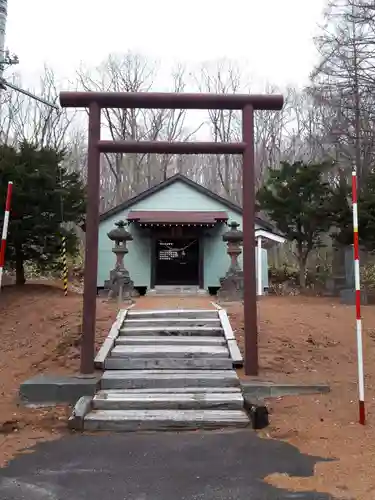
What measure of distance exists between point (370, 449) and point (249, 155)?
4528 millimetres

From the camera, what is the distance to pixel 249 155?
7.28 metres

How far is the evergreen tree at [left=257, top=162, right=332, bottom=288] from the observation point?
1861 centimetres

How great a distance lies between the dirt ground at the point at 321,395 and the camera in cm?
400

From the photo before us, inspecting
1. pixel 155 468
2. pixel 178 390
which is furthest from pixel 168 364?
pixel 155 468

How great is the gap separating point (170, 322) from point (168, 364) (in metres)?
1.80

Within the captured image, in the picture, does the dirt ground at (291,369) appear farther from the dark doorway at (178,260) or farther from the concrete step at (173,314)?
the dark doorway at (178,260)

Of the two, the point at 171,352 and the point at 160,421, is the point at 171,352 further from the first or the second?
the point at 160,421

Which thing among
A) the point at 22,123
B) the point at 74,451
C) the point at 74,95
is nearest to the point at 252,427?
the point at 74,451

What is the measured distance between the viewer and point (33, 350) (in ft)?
29.0

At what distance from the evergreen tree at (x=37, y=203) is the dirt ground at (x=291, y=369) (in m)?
2.42

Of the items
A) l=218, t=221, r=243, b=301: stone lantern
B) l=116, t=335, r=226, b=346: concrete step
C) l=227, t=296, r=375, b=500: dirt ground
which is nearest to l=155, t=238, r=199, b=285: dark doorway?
l=218, t=221, r=243, b=301: stone lantern

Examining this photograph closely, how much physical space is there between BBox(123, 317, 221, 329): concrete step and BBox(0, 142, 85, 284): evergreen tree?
20.6 feet

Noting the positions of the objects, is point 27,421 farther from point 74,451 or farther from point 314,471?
point 314,471

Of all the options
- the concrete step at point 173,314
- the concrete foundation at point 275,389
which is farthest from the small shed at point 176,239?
the concrete foundation at point 275,389
